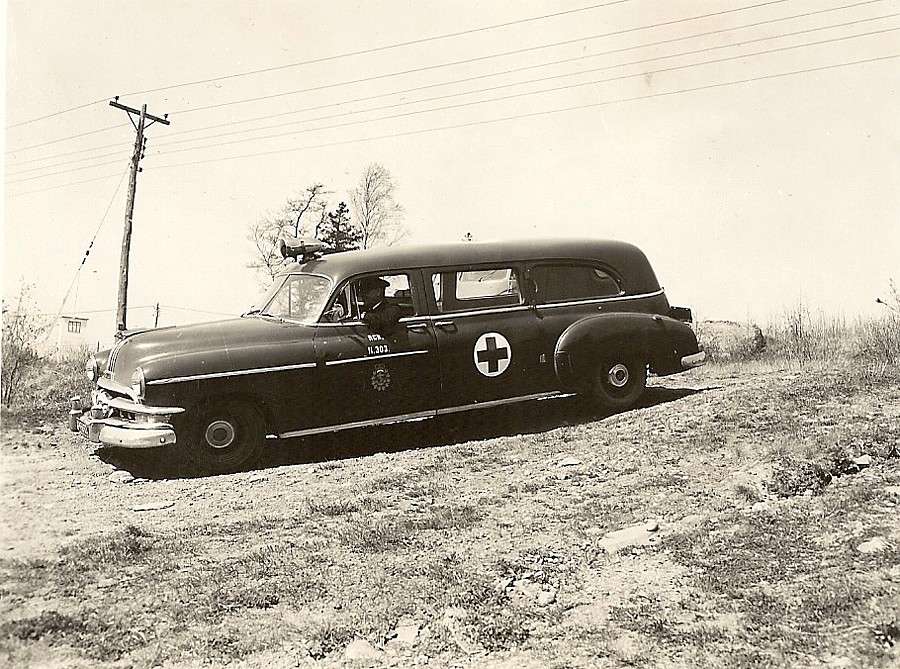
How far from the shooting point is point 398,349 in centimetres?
380

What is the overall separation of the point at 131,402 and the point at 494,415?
5.81ft

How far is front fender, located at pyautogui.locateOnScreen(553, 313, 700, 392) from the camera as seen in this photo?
4.05 meters

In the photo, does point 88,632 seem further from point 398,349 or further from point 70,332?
point 398,349

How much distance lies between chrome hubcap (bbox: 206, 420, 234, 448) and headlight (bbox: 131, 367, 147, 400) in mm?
326

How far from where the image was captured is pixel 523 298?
4219 millimetres

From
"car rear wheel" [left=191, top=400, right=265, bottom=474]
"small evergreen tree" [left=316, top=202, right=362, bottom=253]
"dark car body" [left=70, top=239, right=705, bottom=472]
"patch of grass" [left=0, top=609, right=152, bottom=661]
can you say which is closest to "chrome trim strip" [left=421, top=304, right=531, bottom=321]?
"dark car body" [left=70, top=239, right=705, bottom=472]

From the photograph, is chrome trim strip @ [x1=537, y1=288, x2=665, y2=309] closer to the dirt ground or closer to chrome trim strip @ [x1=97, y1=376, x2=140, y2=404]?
the dirt ground

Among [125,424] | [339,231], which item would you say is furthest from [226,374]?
[339,231]

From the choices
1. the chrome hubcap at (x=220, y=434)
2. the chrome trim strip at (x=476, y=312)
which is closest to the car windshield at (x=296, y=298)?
the chrome trim strip at (x=476, y=312)

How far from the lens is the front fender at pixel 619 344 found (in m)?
4.05

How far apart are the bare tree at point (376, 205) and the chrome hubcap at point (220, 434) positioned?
120 centimetres

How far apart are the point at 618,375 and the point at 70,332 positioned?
2.79 metres

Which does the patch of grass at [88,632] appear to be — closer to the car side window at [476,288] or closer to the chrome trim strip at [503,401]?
the chrome trim strip at [503,401]

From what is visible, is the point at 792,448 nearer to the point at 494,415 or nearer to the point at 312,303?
the point at 494,415
